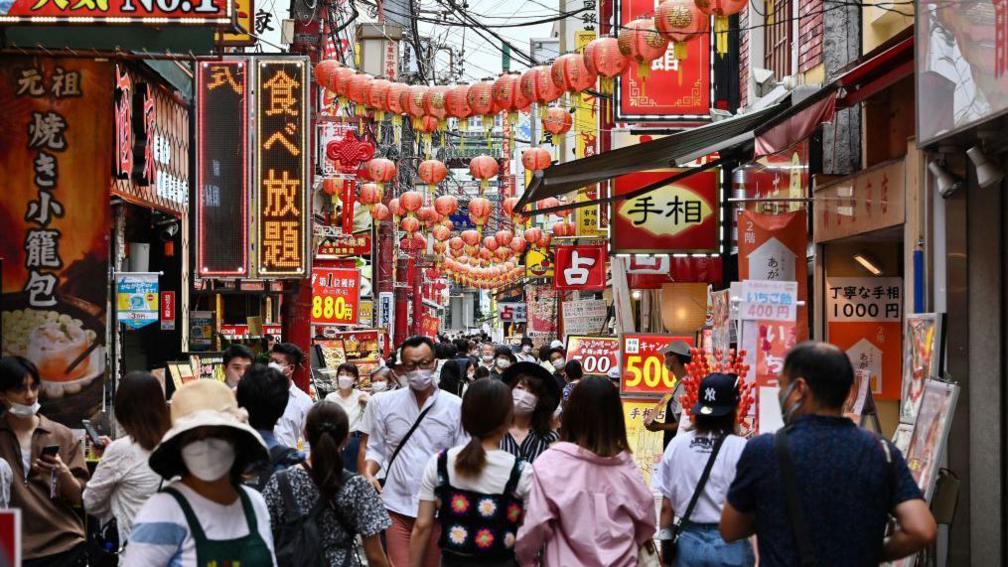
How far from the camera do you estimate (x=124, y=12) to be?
36.6 ft

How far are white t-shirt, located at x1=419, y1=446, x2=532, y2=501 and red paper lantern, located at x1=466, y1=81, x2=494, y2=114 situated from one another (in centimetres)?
1139

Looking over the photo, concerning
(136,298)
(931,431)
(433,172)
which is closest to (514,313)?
(433,172)

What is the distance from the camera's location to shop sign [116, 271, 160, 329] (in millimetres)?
17375

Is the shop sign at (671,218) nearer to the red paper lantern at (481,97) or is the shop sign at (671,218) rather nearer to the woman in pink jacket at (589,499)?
the red paper lantern at (481,97)

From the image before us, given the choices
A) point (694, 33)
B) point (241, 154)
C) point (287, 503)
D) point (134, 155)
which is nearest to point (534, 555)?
point (287, 503)

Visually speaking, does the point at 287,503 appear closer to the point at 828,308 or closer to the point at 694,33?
the point at 694,33

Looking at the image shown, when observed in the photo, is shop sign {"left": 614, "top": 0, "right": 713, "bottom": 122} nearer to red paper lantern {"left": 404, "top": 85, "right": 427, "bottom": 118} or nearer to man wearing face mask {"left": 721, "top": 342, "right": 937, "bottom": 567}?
red paper lantern {"left": 404, "top": 85, "right": 427, "bottom": 118}

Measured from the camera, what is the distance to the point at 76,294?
13344 mm

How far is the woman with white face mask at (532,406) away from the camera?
912cm

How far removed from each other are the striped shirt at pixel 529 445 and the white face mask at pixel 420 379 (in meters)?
0.93

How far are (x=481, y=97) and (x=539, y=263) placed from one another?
32256 millimetres

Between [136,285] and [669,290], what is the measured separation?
7775 mm

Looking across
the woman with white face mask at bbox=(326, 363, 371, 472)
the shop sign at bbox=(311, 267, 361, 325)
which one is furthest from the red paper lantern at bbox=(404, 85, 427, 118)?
the shop sign at bbox=(311, 267, 361, 325)

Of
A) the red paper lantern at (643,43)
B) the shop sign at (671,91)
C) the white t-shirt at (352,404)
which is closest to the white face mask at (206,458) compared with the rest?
the white t-shirt at (352,404)
